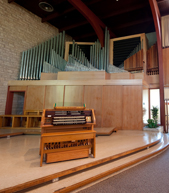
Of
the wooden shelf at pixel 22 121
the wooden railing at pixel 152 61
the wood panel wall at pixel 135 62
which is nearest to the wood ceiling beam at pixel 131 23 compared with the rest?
the wooden railing at pixel 152 61

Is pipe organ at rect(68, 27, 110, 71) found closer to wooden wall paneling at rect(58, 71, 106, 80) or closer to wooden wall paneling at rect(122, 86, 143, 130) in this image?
wooden wall paneling at rect(58, 71, 106, 80)

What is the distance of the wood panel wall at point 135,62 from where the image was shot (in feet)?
21.5

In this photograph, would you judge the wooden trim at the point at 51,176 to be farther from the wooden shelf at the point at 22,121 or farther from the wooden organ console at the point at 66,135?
the wooden shelf at the point at 22,121

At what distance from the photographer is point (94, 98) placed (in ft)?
19.8

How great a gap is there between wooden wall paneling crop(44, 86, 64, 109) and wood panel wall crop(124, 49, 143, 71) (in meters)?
3.31

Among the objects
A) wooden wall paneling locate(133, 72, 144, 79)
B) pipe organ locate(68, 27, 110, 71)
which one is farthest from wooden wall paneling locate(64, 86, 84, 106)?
wooden wall paneling locate(133, 72, 144, 79)

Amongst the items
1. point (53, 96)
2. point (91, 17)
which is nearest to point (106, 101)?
point (53, 96)

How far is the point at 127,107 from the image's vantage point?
5793 millimetres

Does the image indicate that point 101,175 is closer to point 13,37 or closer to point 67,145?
point 67,145

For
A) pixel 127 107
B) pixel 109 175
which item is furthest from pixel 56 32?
pixel 109 175

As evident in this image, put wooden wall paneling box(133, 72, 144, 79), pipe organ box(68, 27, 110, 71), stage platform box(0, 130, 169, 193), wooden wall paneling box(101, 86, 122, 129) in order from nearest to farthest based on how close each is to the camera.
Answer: stage platform box(0, 130, 169, 193)
wooden wall paneling box(101, 86, 122, 129)
wooden wall paneling box(133, 72, 144, 79)
pipe organ box(68, 27, 110, 71)

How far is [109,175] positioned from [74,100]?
409 cm

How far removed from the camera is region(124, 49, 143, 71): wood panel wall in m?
6.57

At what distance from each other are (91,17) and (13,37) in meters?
3.87
